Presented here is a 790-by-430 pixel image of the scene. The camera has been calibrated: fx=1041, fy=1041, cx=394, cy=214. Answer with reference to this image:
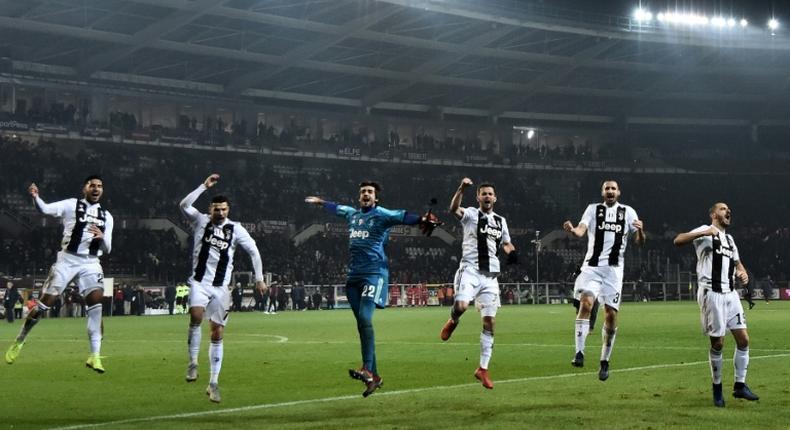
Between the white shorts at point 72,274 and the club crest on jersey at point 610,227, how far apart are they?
775 centimetres

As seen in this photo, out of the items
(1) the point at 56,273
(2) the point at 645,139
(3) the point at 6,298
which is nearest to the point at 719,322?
(1) the point at 56,273

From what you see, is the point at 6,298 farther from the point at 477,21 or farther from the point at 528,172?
the point at 528,172

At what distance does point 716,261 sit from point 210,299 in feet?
21.3

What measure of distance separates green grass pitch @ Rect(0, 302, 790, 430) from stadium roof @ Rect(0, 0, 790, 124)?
106ft

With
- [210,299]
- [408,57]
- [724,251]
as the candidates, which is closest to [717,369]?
[724,251]

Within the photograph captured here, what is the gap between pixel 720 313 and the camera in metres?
12.0

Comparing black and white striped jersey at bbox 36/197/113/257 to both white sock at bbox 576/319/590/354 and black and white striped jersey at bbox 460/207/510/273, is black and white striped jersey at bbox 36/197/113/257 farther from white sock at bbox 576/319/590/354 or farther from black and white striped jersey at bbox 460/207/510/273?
white sock at bbox 576/319/590/354

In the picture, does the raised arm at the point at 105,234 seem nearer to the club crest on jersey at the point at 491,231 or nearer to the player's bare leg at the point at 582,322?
the club crest on jersey at the point at 491,231

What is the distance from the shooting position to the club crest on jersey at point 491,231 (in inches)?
577

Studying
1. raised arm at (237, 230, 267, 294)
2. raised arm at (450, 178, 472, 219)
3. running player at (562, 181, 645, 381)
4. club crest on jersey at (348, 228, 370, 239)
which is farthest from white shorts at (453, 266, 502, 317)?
raised arm at (237, 230, 267, 294)

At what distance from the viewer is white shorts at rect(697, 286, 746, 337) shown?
1195cm

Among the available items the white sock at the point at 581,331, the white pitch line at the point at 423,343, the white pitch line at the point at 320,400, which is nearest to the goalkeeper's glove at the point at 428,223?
the white pitch line at the point at 320,400

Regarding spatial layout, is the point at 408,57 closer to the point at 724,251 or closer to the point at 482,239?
the point at 482,239

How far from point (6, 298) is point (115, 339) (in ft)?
53.2
